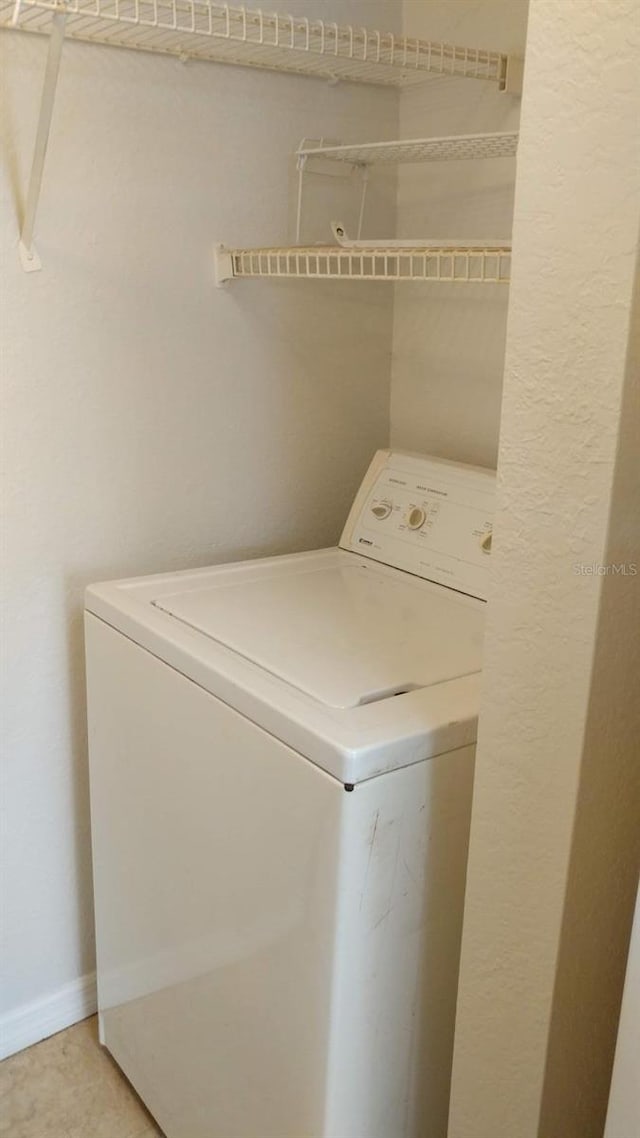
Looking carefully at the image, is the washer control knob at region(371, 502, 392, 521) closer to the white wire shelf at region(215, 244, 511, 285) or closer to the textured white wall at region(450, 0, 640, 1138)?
the white wire shelf at region(215, 244, 511, 285)

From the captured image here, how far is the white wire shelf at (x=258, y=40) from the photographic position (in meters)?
1.34

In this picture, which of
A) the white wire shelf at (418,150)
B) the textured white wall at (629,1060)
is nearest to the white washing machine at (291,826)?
the textured white wall at (629,1060)

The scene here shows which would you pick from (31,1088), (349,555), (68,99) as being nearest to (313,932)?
(349,555)

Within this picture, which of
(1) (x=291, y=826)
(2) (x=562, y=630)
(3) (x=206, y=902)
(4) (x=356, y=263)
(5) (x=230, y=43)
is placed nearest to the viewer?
(2) (x=562, y=630)

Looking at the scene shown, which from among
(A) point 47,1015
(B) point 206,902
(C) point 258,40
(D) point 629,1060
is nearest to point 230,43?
(C) point 258,40

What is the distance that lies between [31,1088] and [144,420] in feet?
4.03

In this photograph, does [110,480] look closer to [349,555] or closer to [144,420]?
[144,420]

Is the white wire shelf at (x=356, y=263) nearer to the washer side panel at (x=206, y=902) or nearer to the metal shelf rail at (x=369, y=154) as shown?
the metal shelf rail at (x=369, y=154)

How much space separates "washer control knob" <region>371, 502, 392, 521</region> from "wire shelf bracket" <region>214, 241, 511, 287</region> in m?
0.41

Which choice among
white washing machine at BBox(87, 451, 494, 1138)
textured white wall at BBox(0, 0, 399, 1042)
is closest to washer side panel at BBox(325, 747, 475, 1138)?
white washing machine at BBox(87, 451, 494, 1138)

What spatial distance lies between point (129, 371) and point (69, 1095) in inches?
51.4

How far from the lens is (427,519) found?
5.61ft

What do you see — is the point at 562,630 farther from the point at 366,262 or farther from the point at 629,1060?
the point at 366,262

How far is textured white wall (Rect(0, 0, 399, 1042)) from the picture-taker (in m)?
1.55
